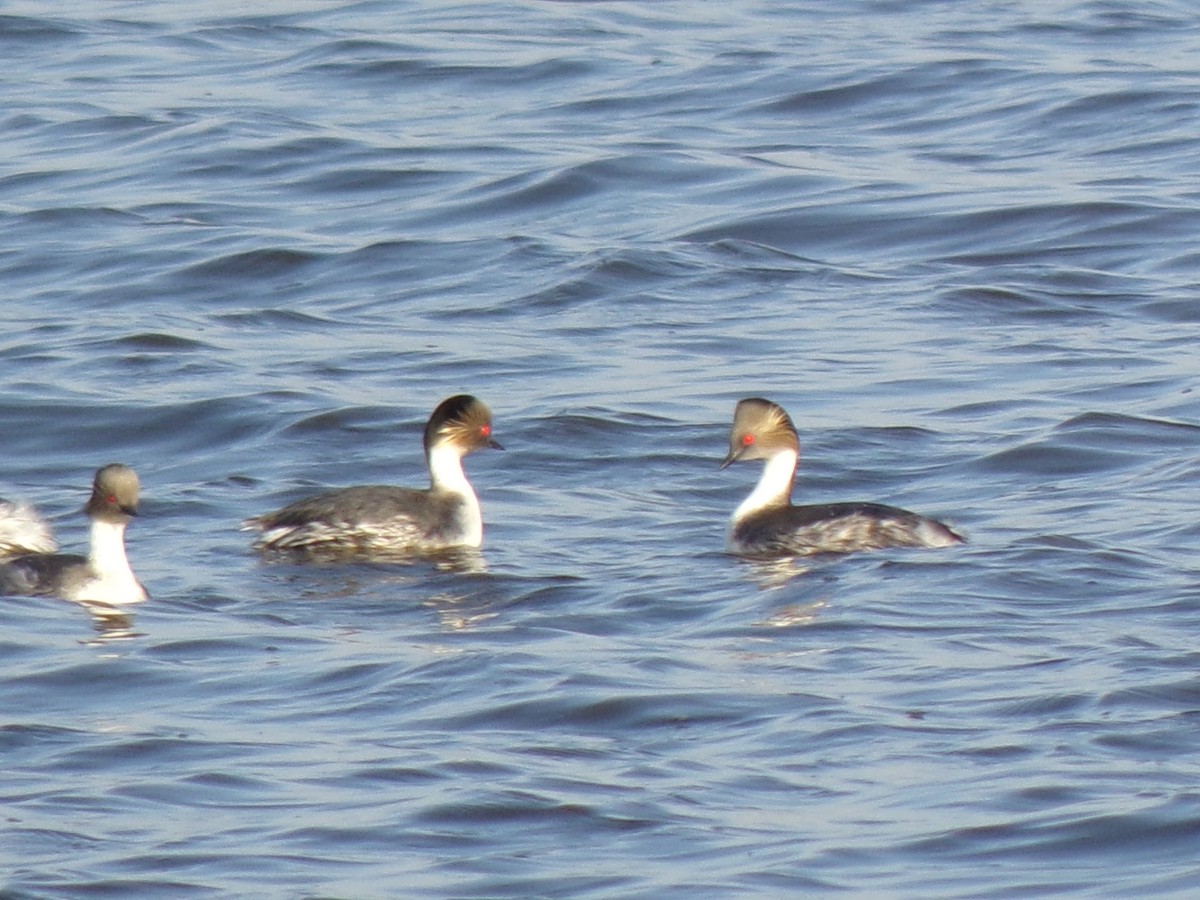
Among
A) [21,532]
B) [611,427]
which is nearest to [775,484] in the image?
[611,427]

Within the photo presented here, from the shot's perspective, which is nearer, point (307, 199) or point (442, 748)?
point (442, 748)

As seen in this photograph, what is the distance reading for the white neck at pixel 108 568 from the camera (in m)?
10.7

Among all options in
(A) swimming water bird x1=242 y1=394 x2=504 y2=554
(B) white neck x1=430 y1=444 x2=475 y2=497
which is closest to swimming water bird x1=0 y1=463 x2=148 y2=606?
(A) swimming water bird x1=242 y1=394 x2=504 y2=554

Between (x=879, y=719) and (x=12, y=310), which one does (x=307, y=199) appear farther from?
(x=879, y=719)

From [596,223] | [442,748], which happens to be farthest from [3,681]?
[596,223]

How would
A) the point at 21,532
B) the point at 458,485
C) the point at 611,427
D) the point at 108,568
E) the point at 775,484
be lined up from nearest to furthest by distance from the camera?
the point at 108,568 → the point at 21,532 → the point at 458,485 → the point at 775,484 → the point at 611,427

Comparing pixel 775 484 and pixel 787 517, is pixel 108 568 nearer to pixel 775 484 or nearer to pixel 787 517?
pixel 787 517

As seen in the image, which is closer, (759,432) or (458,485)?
(458,485)

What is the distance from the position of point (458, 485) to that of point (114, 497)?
1.97m

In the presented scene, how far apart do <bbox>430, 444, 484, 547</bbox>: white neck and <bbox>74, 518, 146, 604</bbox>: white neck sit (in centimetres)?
175

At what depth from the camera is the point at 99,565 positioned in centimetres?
1076

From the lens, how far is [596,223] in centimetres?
1884

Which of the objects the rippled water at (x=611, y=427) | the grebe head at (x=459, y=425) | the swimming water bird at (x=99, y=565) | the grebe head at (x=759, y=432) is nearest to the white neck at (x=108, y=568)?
the swimming water bird at (x=99, y=565)

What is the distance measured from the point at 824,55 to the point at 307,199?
19.7 ft
